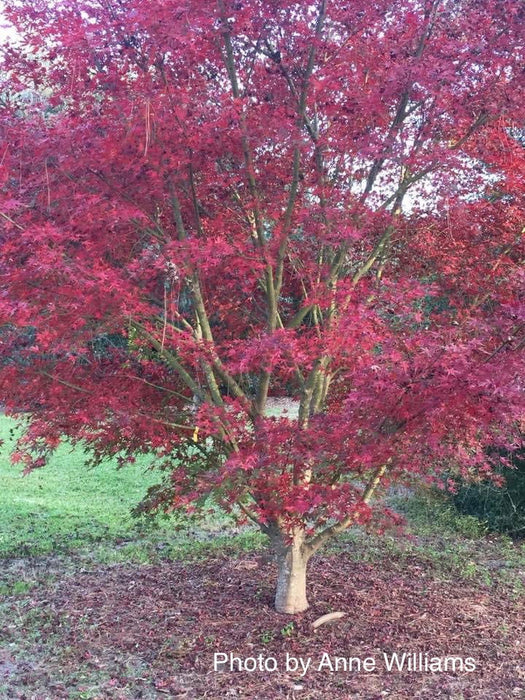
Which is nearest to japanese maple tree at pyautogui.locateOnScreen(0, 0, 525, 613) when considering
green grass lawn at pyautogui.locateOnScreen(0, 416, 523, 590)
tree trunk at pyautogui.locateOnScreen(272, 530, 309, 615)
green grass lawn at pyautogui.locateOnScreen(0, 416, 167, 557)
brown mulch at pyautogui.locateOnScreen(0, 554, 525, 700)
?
tree trunk at pyautogui.locateOnScreen(272, 530, 309, 615)

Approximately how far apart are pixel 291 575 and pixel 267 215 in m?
2.03

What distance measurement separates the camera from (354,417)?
10.2ft

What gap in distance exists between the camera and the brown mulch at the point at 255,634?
326 cm

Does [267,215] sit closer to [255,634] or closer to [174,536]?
[255,634]

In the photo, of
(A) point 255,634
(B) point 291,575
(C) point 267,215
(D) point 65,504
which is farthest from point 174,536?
(C) point 267,215

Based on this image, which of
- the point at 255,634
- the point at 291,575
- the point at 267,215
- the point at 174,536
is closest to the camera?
the point at 267,215

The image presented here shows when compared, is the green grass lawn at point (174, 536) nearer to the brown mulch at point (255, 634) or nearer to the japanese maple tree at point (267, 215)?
the brown mulch at point (255, 634)

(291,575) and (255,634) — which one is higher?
(291,575)

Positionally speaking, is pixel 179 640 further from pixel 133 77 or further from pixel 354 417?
pixel 133 77

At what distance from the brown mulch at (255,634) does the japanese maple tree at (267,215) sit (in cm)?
57

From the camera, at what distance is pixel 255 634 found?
3777 mm

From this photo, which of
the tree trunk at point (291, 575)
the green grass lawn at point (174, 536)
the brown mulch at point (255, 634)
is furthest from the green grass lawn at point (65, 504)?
the tree trunk at point (291, 575)

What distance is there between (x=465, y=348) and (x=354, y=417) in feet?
2.39

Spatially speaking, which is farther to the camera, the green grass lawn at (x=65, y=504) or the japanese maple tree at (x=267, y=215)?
the green grass lawn at (x=65, y=504)
